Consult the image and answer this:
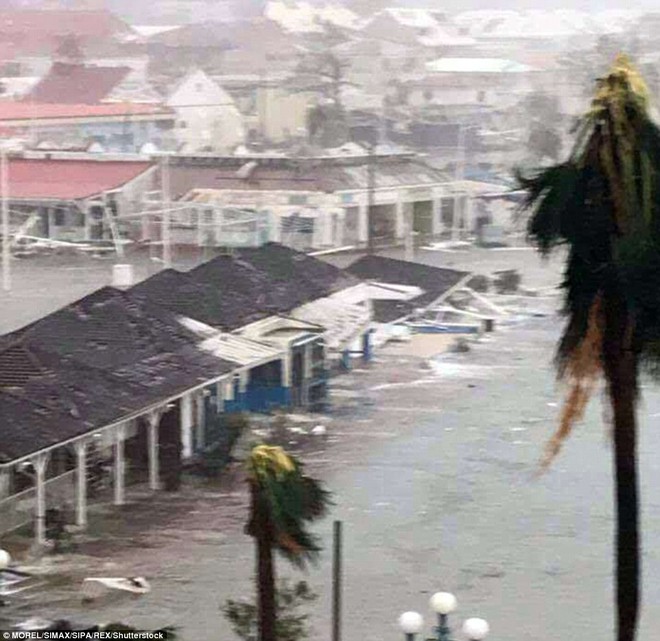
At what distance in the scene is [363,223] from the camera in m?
10.7

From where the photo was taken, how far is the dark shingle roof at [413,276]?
6.92 metres

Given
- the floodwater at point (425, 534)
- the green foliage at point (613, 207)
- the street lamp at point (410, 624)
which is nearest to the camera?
the green foliage at point (613, 207)

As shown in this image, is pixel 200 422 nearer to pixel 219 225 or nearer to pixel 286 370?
pixel 286 370

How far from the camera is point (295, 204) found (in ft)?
34.4

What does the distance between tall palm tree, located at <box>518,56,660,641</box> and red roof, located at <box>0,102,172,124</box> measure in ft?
41.3

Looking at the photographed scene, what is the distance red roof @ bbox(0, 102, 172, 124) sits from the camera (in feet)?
47.0

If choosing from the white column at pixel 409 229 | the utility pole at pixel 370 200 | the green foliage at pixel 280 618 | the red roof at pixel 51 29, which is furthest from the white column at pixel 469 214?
the red roof at pixel 51 29

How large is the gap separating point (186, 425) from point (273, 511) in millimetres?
2056

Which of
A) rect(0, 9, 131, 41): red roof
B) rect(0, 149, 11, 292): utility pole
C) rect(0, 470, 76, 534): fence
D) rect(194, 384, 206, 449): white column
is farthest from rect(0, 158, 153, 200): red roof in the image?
rect(0, 9, 131, 41): red roof

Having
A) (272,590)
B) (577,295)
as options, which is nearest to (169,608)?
(272,590)

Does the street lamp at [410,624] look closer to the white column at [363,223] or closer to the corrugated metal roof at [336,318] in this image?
the corrugated metal roof at [336,318]

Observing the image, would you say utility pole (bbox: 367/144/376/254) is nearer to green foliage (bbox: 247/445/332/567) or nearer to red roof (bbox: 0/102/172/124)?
red roof (bbox: 0/102/172/124)

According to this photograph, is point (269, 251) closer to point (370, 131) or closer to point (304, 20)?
point (370, 131)

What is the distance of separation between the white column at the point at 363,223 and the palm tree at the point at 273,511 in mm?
8612
